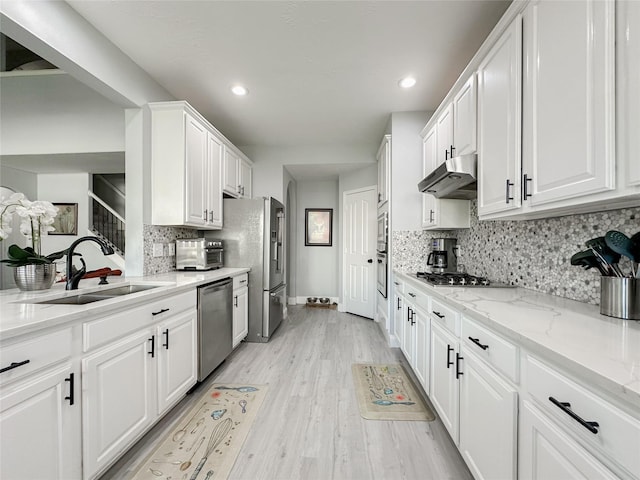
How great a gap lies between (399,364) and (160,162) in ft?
9.84

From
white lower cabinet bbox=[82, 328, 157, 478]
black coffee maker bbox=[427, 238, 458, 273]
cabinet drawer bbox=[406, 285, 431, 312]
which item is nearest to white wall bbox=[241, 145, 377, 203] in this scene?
black coffee maker bbox=[427, 238, 458, 273]

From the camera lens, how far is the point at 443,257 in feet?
9.34

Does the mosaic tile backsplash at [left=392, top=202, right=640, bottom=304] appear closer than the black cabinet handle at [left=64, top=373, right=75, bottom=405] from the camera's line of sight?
No

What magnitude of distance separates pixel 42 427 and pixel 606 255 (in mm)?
2277

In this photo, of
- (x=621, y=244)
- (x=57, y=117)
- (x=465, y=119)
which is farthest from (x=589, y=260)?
(x=57, y=117)

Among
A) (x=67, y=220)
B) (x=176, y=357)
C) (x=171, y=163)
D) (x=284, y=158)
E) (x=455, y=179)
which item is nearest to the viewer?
(x=176, y=357)

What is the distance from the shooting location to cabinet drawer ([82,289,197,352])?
124 cm

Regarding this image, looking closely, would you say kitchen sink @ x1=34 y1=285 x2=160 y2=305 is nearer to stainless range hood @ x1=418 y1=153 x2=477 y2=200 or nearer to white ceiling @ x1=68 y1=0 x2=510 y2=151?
white ceiling @ x1=68 y1=0 x2=510 y2=151

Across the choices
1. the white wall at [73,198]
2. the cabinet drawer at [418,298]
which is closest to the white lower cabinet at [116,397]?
the cabinet drawer at [418,298]

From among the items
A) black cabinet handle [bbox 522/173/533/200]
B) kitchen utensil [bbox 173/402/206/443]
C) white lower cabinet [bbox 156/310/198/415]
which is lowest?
kitchen utensil [bbox 173/402/206/443]

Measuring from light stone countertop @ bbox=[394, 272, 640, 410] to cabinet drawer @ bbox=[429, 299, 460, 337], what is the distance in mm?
69

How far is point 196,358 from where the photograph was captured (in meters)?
2.17

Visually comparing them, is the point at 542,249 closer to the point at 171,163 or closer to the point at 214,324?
the point at 214,324

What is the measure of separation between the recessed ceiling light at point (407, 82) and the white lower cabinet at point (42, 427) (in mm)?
3082
